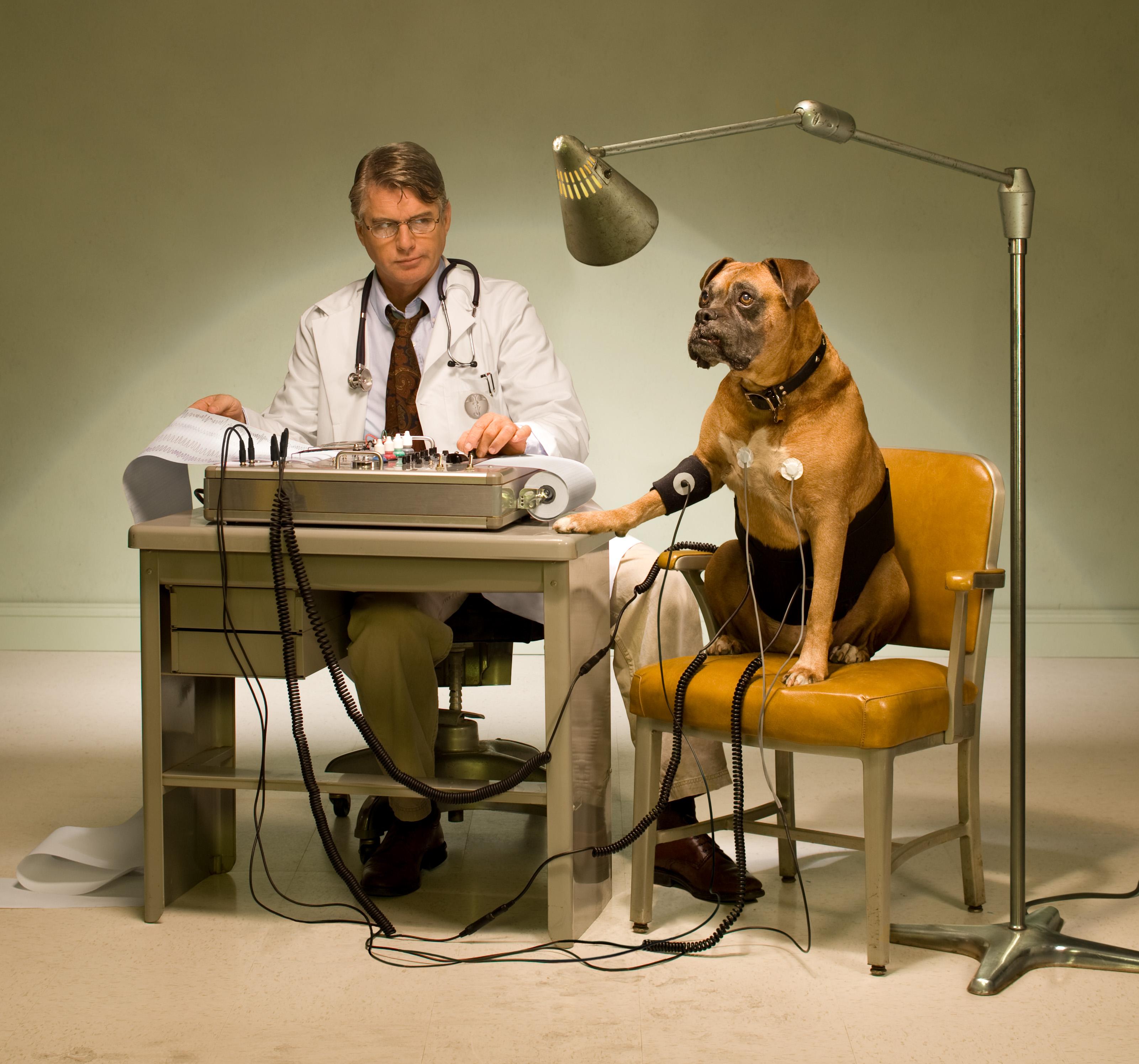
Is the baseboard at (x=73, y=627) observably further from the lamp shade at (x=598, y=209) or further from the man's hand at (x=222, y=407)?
the lamp shade at (x=598, y=209)

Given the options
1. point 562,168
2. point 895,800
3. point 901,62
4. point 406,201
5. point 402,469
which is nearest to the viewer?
point 562,168

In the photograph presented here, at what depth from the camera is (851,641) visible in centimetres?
228

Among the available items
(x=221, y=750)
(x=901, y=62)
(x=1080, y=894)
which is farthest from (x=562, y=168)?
(x=901, y=62)

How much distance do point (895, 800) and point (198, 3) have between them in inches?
149

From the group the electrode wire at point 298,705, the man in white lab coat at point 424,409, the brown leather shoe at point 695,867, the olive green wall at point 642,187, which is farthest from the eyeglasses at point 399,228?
the olive green wall at point 642,187

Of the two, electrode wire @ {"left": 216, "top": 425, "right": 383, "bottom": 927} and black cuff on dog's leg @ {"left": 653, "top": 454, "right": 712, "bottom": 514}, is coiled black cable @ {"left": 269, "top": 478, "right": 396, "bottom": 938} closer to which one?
electrode wire @ {"left": 216, "top": 425, "right": 383, "bottom": 927}

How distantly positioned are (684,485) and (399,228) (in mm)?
1001

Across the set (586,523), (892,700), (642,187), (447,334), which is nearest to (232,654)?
(586,523)

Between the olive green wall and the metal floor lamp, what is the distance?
270cm

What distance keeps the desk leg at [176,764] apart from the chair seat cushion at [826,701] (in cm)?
84

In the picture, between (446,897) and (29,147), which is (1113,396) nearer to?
(446,897)

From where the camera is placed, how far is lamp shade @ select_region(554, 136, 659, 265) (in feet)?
6.49

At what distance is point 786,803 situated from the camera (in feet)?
8.43

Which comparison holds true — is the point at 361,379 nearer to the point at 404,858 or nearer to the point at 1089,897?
the point at 404,858
